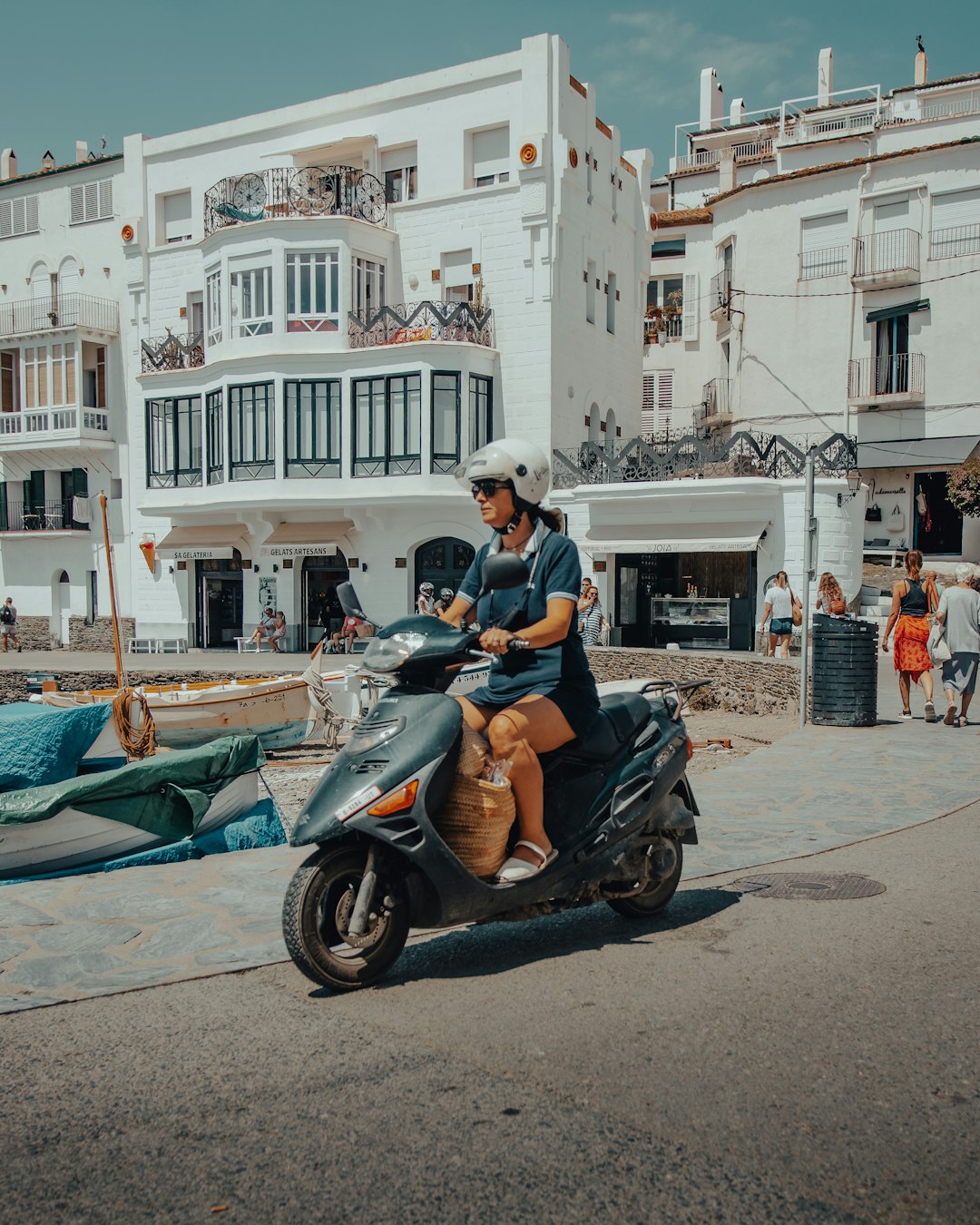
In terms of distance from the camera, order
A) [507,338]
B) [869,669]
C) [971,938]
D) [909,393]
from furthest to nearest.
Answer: [909,393]
[507,338]
[869,669]
[971,938]

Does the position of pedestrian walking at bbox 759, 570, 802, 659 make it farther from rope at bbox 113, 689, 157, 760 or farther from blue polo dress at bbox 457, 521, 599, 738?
blue polo dress at bbox 457, 521, 599, 738

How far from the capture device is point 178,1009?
4.43 meters

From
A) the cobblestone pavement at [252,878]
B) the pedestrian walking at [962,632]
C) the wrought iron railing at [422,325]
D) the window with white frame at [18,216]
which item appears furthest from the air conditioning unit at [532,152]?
the cobblestone pavement at [252,878]

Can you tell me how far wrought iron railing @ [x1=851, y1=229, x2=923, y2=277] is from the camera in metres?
33.5

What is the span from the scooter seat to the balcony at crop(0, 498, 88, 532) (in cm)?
3457

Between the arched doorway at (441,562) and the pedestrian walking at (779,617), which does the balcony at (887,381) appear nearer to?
the arched doorway at (441,562)

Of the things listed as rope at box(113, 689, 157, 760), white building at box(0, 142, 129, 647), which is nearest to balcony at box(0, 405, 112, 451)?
white building at box(0, 142, 129, 647)

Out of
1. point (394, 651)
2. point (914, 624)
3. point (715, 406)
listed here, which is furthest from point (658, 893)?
point (715, 406)

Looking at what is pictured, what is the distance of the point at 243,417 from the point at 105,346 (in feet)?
27.7

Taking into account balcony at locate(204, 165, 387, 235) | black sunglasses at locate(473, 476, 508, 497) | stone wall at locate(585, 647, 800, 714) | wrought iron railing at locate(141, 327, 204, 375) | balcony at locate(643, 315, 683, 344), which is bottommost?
stone wall at locate(585, 647, 800, 714)

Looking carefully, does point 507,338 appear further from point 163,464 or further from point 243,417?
point 163,464

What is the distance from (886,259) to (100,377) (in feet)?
81.0

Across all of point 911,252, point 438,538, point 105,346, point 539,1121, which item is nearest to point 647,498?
point 438,538

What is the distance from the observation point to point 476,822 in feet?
15.5
